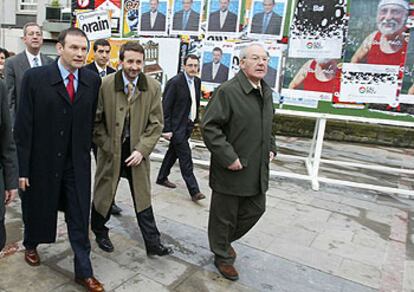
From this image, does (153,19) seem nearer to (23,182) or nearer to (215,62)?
(215,62)

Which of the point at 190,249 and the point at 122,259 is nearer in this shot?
the point at 122,259

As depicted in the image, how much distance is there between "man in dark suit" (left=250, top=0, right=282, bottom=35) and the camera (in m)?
5.25

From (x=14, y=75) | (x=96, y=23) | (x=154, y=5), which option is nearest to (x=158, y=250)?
(x=14, y=75)

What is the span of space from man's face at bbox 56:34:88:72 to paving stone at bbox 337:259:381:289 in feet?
8.83

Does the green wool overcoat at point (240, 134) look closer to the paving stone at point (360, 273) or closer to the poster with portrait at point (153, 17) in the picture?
the paving stone at point (360, 273)

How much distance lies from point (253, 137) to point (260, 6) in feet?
10.0

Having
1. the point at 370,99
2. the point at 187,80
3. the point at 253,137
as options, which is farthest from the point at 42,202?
the point at 370,99

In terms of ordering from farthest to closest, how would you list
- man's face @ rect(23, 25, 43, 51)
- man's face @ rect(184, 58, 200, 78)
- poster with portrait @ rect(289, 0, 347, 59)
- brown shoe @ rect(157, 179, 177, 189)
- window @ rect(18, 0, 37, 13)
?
window @ rect(18, 0, 37, 13)
brown shoe @ rect(157, 179, 177, 189)
poster with portrait @ rect(289, 0, 347, 59)
man's face @ rect(184, 58, 200, 78)
man's face @ rect(23, 25, 43, 51)

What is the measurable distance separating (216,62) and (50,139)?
3.47 meters

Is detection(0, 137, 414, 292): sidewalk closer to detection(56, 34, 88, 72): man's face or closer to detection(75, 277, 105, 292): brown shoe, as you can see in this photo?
detection(75, 277, 105, 292): brown shoe

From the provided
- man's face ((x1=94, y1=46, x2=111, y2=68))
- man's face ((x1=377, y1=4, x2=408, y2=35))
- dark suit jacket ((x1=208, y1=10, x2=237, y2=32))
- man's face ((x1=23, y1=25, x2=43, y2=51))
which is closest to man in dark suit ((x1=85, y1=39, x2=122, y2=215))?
man's face ((x1=94, y1=46, x2=111, y2=68))

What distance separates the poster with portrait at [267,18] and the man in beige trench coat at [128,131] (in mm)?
2715

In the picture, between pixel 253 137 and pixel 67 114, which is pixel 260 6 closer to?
Answer: pixel 253 137

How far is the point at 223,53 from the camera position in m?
5.59
